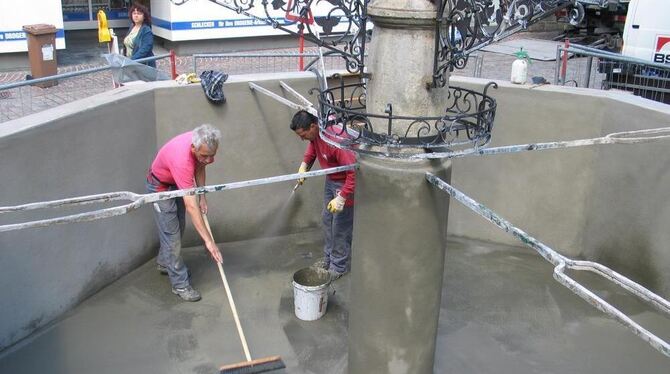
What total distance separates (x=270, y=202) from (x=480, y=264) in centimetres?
216

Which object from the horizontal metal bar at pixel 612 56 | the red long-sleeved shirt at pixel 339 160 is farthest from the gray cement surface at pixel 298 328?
the horizontal metal bar at pixel 612 56

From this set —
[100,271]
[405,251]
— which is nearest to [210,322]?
[100,271]

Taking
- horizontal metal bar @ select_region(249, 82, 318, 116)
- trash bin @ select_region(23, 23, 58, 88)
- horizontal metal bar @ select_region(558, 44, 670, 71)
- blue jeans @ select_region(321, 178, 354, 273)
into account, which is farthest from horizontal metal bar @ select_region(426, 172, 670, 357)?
trash bin @ select_region(23, 23, 58, 88)

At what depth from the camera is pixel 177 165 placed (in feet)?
17.7

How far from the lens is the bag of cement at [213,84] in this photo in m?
6.43

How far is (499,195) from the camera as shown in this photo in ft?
23.0

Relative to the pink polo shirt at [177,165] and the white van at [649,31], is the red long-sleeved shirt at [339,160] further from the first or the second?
the white van at [649,31]

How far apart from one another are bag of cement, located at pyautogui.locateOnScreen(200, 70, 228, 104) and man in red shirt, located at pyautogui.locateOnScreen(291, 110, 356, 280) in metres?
A: 0.98

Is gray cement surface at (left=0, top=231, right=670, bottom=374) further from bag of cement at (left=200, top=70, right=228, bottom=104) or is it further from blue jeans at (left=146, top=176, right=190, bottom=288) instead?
bag of cement at (left=200, top=70, right=228, bottom=104)

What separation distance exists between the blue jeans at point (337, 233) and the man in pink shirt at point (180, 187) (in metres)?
1.08

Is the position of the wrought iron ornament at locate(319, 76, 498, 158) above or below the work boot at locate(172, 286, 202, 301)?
above

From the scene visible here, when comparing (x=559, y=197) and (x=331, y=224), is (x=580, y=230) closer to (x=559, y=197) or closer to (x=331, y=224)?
(x=559, y=197)

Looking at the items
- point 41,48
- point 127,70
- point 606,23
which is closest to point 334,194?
point 127,70

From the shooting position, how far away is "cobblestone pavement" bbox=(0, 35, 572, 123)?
25.2ft
